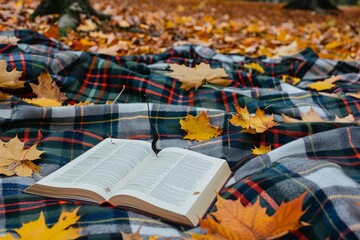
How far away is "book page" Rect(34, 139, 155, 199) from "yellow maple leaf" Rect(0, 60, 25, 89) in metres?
0.55

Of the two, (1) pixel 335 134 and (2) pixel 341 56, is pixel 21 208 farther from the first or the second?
(2) pixel 341 56

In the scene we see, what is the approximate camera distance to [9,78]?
1.64 metres

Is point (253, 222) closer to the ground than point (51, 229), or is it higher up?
higher up

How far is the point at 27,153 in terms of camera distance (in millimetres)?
1293

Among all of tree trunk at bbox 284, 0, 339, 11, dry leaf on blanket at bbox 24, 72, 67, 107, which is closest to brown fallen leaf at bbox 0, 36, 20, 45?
dry leaf on blanket at bbox 24, 72, 67, 107

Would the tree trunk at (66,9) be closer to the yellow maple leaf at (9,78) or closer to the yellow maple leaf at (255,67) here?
the yellow maple leaf at (255,67)

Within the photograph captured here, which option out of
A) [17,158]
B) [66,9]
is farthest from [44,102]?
[66,9]

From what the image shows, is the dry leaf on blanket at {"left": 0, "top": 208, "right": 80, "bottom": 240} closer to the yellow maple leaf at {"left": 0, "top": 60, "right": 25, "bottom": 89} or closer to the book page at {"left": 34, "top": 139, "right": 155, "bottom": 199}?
the book page at {"left": 34, "top": 139, "right": 155, "bottom": 199}

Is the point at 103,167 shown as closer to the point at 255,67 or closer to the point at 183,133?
the point at 183,133

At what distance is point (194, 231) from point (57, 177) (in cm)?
39

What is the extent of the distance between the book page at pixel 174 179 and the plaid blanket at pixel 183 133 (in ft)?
0.18

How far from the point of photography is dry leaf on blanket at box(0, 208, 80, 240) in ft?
2.95

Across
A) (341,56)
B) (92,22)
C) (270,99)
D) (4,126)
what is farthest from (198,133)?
(92,22)

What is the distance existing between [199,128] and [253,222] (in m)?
0.69
